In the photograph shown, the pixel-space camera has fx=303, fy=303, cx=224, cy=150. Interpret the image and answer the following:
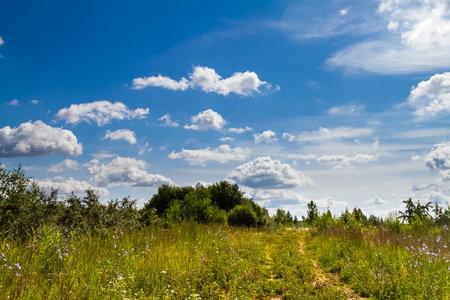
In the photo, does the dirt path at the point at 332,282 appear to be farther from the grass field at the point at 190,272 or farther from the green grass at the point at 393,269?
the green grass at the point at 393,269

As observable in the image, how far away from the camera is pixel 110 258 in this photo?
26.1 ft

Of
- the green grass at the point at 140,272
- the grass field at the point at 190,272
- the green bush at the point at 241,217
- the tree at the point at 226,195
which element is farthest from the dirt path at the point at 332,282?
the tree at the point at 226,195

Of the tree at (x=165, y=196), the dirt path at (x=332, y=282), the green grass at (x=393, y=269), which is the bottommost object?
the dirt path at (x=332, y=282)

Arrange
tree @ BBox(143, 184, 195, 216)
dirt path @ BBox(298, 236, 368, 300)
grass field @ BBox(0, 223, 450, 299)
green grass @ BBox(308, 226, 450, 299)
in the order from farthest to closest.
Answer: tree @ BBox(143, 184, 195, 216), dirt path @ BBox(298, 236, 368, 300), green grass @ BBox(308, 226, 450, 299), grass field @ BBox(0, 223, 450, 299)

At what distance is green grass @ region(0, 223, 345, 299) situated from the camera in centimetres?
555

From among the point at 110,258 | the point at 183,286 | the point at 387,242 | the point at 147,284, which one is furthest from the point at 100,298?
the point at 387,242

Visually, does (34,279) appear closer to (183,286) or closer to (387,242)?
(183,286)

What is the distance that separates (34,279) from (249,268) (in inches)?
219

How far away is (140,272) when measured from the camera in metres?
7.41

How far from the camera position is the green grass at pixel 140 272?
5555 mm

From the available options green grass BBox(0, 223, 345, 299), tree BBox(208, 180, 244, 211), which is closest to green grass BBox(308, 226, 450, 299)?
green grass BBox(0, 223, 345, 299)

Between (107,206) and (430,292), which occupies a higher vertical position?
(107,206)

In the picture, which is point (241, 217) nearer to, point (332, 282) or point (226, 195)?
point (226, 195)

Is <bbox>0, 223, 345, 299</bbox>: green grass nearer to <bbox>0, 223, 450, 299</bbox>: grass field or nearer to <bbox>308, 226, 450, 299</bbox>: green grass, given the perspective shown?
<bbox>0, 223, 450, 299</bbox>: grass field
